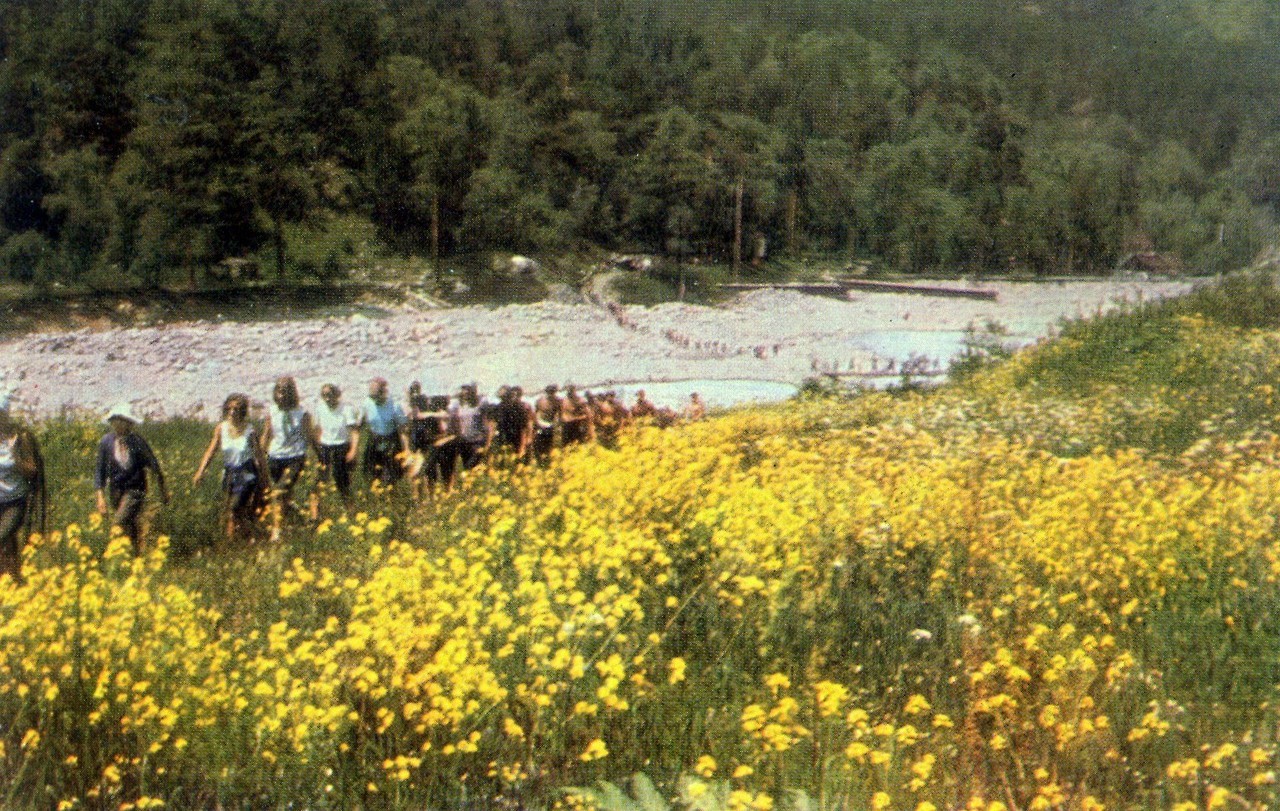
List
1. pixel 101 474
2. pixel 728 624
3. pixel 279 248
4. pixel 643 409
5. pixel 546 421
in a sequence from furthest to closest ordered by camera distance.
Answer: pixel 643 409 → pixel 546 421 → pixel 101 474 → pixel 279 248 → pixel 728 624

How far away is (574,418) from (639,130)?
1027 millimetres

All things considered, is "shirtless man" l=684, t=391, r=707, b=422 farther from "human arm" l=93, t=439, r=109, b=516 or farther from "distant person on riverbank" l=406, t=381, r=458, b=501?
"human arm" l=93, t=439, r=109, b=516

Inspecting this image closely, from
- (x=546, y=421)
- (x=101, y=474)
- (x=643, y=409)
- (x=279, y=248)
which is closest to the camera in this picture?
(x=279, y=248)

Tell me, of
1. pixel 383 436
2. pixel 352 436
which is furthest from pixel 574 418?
pixel 352 436

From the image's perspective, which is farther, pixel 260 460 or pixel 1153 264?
pixel 1153 264

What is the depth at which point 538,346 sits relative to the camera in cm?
391

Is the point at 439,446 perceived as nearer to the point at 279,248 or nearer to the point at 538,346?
the point at 538,346

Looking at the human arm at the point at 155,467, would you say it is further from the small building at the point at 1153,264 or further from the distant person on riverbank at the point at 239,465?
the small building at the point at 1153,264

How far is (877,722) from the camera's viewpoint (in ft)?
9.95

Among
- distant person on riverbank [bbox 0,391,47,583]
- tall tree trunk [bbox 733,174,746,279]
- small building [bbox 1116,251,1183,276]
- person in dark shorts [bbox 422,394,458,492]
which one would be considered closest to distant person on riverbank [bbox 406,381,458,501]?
person in dark shorts [bbox 422,394,458,492]

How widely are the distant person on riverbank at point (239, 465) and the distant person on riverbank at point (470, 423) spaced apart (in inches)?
25.8

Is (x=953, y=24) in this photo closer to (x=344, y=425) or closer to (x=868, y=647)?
(x=868, y=647)

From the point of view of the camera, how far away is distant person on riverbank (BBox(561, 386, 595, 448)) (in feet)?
13.0

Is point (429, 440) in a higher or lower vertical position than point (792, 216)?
lower
